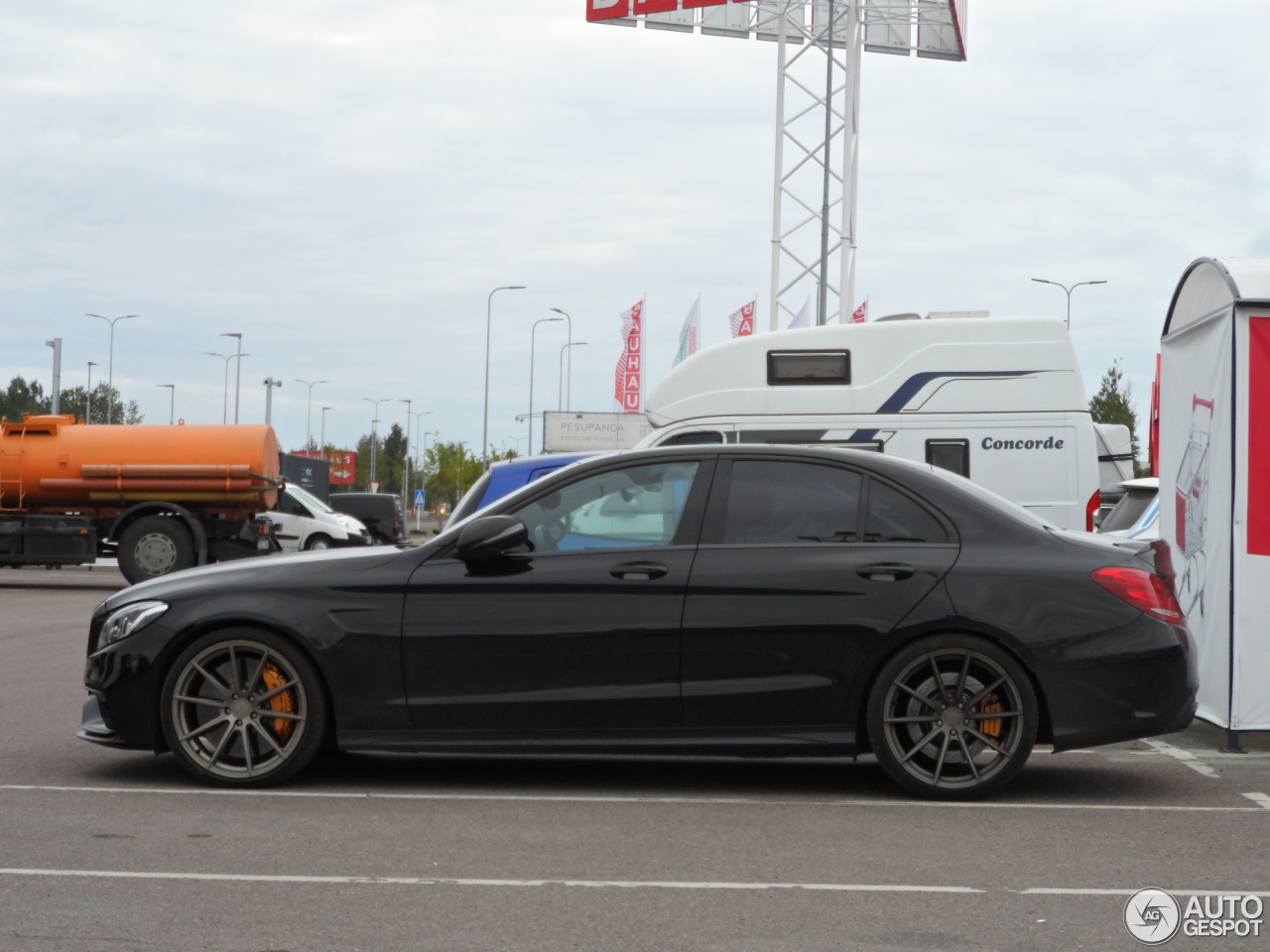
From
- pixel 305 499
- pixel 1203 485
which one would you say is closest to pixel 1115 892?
pixel 1203 485

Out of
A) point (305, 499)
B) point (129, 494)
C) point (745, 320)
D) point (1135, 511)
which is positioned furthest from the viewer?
point (745, 320)

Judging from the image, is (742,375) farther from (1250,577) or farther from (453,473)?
(453,473)

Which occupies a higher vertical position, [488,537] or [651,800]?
[488,537]

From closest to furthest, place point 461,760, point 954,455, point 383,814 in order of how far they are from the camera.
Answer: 1. point 383,814
2. point 461,760
3. point 954,455

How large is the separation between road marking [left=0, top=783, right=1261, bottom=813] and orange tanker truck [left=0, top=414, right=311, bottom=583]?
55.5 feet

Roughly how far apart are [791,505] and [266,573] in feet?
7.65

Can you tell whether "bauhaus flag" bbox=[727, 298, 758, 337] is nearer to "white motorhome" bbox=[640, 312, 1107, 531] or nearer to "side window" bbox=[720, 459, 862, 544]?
"white motorhome" bbox=[640, 312, 1107, 531]

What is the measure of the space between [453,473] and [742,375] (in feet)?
278

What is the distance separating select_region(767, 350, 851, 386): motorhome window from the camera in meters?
13.7

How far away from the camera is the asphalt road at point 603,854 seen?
4.48 m

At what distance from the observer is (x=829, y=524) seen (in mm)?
6605

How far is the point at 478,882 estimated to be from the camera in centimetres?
502

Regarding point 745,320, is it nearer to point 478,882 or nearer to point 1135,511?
point 1135,511

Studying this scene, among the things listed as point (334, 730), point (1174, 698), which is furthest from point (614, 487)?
point (1174, 698)
